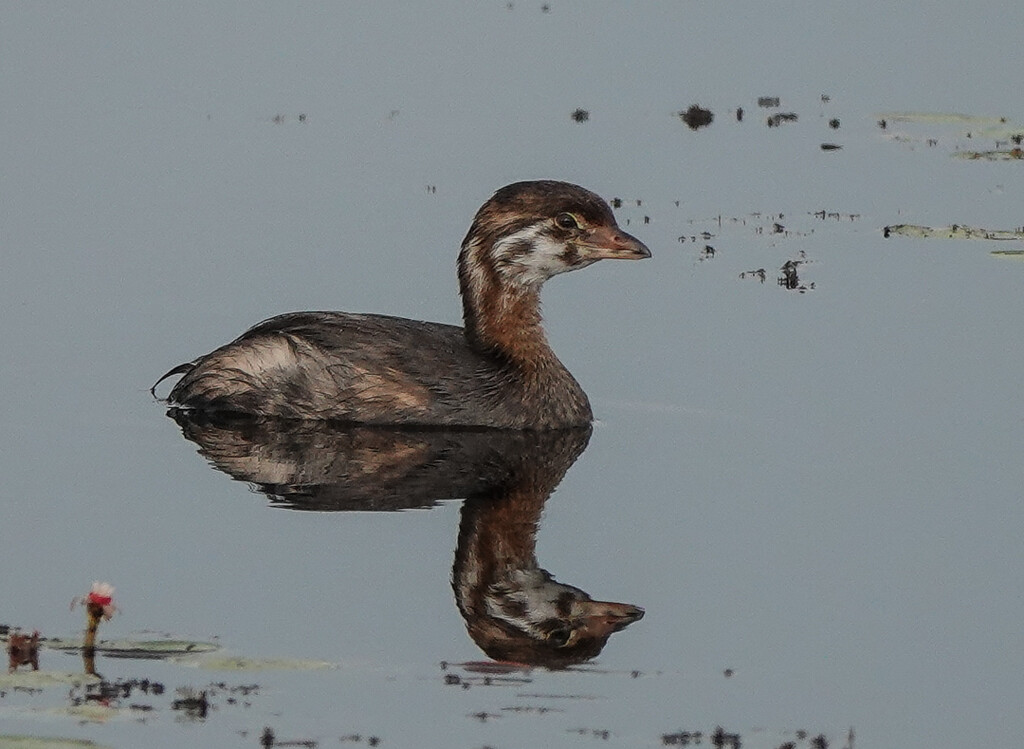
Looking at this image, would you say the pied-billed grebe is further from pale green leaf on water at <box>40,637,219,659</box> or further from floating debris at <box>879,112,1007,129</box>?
floating debris at <box>879,112,1007,129</box>

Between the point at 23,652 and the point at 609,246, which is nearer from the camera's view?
the point at 23,652

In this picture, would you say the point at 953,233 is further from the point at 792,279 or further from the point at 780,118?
the point at 780,118

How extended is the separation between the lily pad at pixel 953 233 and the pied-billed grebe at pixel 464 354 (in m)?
4.62

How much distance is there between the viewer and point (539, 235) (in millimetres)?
17594

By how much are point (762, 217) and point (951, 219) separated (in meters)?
1.62

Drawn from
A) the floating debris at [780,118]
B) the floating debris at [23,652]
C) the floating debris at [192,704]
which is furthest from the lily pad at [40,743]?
the floating debris at [780,118]

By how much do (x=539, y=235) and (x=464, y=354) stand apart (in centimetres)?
96

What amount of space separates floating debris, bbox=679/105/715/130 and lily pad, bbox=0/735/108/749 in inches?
684

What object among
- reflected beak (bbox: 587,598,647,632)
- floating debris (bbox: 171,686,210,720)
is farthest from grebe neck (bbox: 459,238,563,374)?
floating debris (bbox: 171,686,210,720)

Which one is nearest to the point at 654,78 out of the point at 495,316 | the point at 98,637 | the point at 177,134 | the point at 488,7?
the point at 488,7

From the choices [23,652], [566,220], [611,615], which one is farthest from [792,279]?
[23,652]

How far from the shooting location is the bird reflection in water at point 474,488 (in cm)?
1242

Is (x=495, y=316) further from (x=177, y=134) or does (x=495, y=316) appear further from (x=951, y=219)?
(x=177, y=134)

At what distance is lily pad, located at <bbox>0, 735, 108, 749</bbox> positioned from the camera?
9836 millimetres
